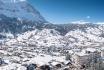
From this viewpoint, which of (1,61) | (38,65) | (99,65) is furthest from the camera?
(1,61)

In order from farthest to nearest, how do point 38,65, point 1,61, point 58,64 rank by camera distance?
point 1,61 → point 58,64 → point 38,65

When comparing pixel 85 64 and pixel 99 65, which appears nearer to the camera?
pixel 99 65

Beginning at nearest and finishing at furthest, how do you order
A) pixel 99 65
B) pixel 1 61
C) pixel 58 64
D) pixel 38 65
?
1. pixel 99 65
2. pixel 38 65
3. pixel 58 64
4. pixel 1 61

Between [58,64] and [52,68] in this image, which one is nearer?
[52,68]

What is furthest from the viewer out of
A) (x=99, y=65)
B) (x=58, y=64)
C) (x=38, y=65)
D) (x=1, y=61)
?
(x=1, y=61)

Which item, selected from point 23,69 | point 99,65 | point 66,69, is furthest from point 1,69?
point 99,65

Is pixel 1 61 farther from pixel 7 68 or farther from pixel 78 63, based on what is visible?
pixel 78 63

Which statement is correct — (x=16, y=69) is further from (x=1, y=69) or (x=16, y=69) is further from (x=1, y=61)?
(x=1, y=61)

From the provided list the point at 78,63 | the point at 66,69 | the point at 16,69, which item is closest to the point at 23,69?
the point at 16,69

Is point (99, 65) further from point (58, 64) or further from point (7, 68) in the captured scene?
point (7, 68)
